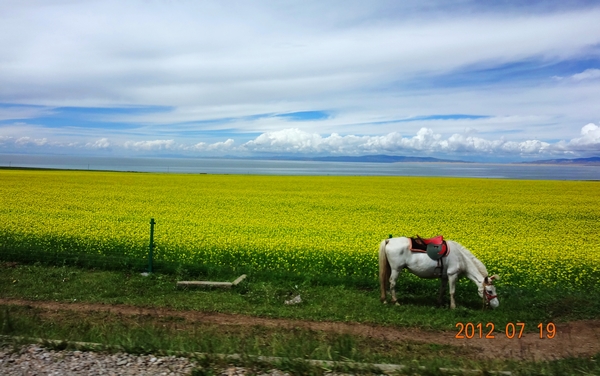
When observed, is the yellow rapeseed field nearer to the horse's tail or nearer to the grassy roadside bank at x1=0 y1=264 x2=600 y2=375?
the grassy roadside bank at x1=0 y1=264 x2=600 y2=375

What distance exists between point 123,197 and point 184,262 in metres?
21.8

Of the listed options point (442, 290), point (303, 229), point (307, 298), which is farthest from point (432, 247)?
point (303, 229)

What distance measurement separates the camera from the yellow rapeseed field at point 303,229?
1392 centimetres

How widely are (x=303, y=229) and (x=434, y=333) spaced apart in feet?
38.4

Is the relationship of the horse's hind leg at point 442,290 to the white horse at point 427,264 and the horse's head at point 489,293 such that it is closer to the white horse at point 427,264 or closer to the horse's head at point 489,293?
the white horse at point 427,264

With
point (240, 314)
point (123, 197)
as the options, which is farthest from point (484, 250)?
point (123, 197)

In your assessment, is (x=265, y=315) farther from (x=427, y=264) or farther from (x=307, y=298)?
(x=427, y=264)

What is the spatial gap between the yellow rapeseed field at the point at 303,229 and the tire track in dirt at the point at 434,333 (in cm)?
358

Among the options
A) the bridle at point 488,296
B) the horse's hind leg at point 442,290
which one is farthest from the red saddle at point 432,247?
the bridle at point 488,296

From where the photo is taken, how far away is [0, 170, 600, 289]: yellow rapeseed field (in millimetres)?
13922

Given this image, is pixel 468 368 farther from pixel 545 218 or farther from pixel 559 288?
pixel 545 218

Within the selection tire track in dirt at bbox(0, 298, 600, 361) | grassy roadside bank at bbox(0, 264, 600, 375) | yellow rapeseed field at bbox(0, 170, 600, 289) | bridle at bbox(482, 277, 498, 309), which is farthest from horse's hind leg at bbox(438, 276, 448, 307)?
yellow rapeseed field at bbox(0, 170, 600, 289)

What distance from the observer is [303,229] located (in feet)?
65.4

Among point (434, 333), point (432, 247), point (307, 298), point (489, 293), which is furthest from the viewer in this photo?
point (307, 298)
